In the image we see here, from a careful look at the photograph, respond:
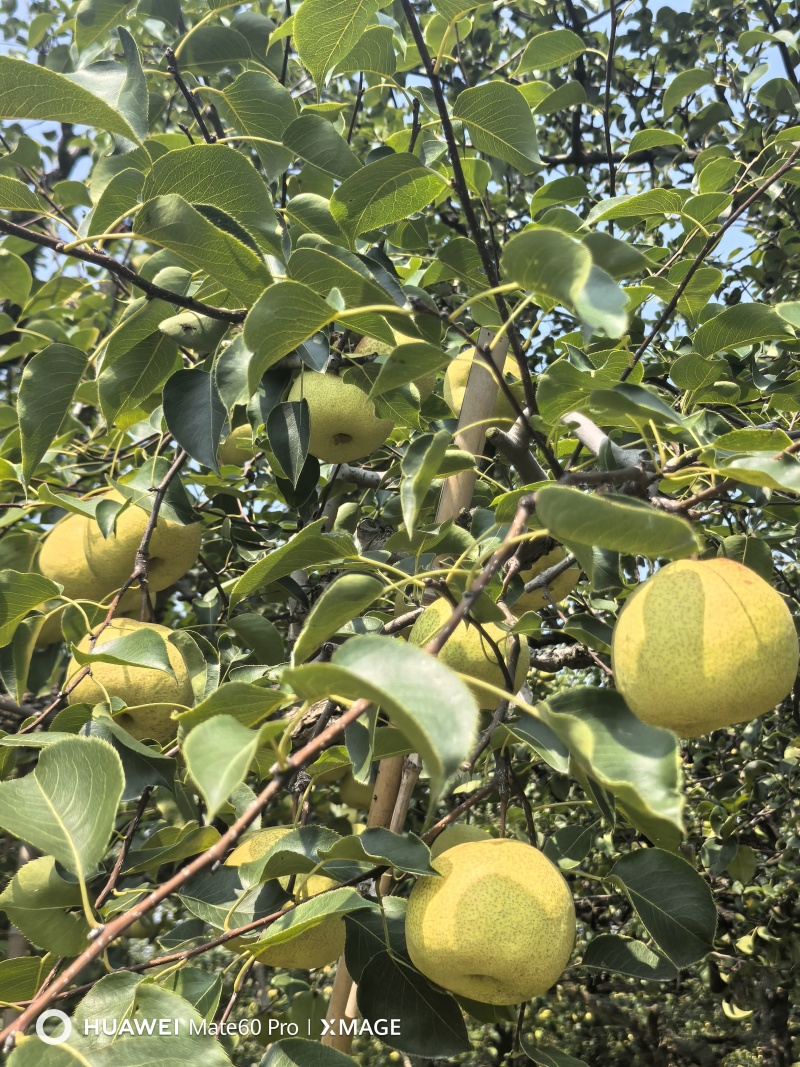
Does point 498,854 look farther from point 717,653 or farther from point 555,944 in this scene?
point 717,653

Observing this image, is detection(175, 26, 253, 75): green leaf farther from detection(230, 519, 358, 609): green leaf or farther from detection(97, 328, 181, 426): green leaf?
detection(230, 519, 358, 609): green leaf

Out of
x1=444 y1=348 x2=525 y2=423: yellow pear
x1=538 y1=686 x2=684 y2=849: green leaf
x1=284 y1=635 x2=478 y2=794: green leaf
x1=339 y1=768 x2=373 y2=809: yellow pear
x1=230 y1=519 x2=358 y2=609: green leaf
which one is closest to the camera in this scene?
x1=284 y1=635 x2=478 y2=794: green leaf

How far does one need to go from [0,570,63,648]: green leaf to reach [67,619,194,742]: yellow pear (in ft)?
0.47

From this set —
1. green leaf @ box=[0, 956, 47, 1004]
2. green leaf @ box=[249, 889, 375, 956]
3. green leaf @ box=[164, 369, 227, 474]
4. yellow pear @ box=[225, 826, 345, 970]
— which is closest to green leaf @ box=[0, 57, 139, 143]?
green leaf @ box=[164, 369, 227, 474]

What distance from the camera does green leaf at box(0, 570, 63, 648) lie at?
1.67 metres

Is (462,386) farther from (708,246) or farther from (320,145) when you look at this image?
(320,145)

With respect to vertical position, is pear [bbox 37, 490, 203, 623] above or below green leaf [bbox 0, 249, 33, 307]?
below

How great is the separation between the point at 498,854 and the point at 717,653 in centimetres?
45

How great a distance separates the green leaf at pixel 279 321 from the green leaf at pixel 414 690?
0.44 metres

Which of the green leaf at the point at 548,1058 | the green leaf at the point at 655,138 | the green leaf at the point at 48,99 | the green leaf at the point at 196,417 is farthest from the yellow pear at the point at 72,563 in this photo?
the green leaf at the point at 655,138

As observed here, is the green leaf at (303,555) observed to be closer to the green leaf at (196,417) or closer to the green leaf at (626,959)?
the green leaf at (196,417)

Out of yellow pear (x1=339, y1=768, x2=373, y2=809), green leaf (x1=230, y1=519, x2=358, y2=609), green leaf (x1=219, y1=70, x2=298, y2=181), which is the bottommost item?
yellow pear (x1=339, y1=768, x2=373, y2=809)

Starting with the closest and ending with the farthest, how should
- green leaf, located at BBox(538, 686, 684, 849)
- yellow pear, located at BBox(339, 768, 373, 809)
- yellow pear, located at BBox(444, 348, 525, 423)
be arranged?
green leaf, located at BBox(538, 686, 684, 849)
yellow pear, located at BBox(444, 348, 525, 423)
yellow pear, located at BBox(339, 768, 373, 809)

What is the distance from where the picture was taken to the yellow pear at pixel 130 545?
2.14m
